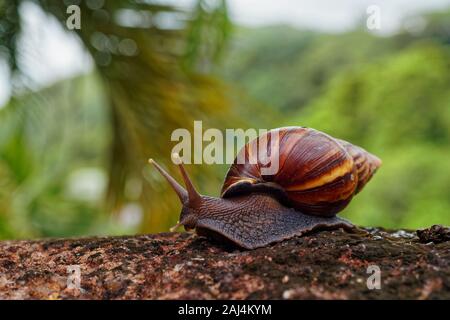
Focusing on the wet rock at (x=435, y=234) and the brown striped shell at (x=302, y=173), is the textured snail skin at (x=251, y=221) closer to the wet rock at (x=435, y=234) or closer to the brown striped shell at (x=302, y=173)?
the brown striped shell at (x=302, y=173)

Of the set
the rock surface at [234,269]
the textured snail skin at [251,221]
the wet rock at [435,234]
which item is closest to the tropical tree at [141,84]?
the textured snail skin at [251,221]

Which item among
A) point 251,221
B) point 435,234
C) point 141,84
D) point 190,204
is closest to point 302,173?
point 251,221

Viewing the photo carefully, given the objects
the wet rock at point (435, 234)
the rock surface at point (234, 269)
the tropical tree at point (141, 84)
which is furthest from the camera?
the tropical tree at point (141, 84)

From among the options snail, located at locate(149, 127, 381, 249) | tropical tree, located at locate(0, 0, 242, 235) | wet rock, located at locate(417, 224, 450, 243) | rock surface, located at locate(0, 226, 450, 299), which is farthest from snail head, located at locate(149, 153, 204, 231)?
tropical tree, located at locate(0, 0, 242, 235)

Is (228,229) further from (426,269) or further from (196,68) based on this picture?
(196,68)

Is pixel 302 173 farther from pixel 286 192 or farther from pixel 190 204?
pixel 190 204

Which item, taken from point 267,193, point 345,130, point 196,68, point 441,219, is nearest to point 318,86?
point 345,130
